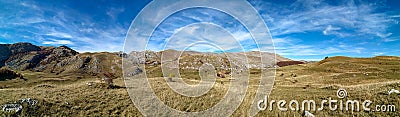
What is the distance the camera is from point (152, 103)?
20.4 m

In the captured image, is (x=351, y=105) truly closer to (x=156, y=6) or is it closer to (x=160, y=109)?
(x=160, y=109)

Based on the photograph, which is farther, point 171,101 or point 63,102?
point 171,101

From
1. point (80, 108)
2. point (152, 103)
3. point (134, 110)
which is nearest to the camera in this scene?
point (80, 108)

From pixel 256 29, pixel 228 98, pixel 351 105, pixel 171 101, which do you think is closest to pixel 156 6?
pixel 256 29

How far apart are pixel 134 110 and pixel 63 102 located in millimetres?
5469

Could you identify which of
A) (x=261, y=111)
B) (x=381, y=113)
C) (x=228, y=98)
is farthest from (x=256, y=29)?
(x=381, y=113)

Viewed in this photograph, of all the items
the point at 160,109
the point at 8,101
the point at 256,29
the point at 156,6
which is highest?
the point at 156,6

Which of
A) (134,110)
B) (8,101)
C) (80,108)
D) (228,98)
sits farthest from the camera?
(228,98)

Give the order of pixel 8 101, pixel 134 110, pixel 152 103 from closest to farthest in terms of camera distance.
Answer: pixel 8 101 → pixel 134 110 → pixel 152 103

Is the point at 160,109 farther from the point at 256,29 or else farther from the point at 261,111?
the point at 256,29

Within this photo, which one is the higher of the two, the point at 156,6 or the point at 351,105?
the point at 156,6

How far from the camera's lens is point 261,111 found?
19.1m

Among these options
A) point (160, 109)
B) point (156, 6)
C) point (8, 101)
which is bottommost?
point (160, 109)

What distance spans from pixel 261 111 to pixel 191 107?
6.46 meters
